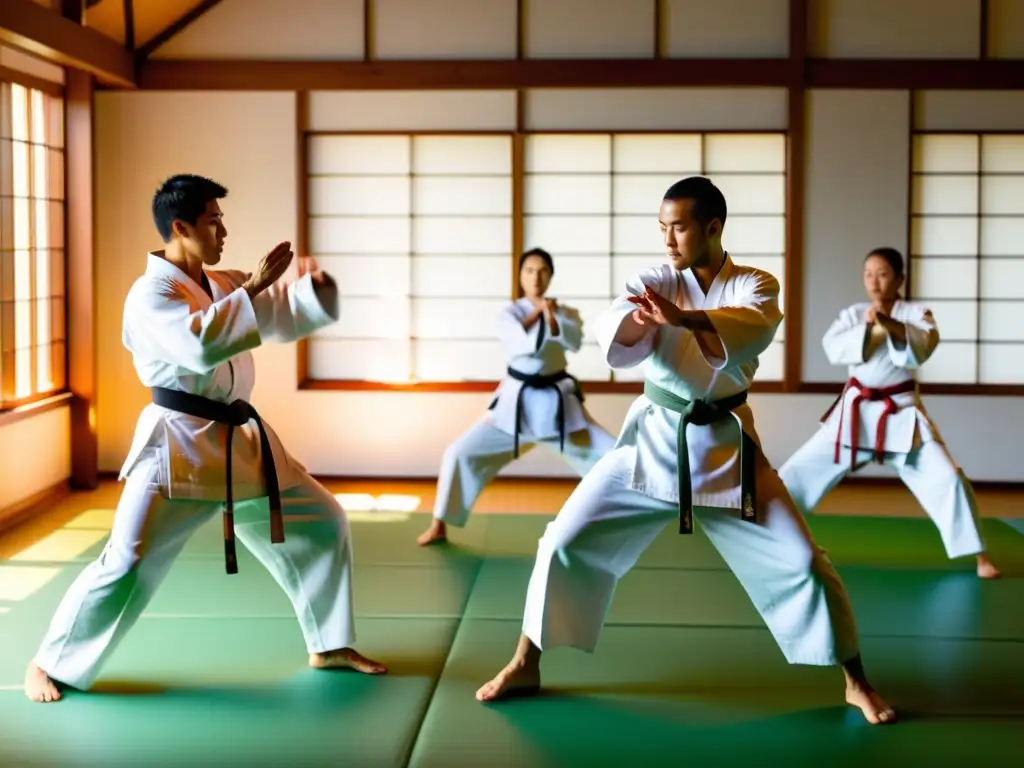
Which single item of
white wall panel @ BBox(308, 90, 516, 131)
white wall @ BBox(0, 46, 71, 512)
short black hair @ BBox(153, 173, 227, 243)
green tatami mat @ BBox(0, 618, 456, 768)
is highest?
white wall panel @ BBox(308, 90, 516, 131)

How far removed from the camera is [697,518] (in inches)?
128

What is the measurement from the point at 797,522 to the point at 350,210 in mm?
4656

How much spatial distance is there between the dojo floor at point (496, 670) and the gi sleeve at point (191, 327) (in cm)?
94

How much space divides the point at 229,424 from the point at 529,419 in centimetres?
211

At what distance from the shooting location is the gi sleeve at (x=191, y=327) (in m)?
3.06

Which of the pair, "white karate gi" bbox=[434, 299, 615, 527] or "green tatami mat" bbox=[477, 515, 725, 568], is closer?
"green tatami mat" bbox=[477, 515, 725, 568]

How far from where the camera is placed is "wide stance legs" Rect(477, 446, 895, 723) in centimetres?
317

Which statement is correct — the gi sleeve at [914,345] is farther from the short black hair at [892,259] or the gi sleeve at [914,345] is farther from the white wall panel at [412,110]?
the white wall panel at [412,110]

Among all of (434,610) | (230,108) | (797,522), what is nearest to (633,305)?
(797,522)

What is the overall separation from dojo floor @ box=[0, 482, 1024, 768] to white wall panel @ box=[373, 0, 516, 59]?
315 cm

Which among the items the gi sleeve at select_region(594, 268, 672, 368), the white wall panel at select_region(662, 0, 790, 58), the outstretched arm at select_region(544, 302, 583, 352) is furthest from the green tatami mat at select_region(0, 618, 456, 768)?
the white wall panel at select_region(662, 0, 790, 58)

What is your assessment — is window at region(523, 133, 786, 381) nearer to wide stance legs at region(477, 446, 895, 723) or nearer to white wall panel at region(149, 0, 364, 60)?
white wall panel at region(149, 0, 364, 60)

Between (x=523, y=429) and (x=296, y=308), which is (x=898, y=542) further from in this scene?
(x=296, y=308)

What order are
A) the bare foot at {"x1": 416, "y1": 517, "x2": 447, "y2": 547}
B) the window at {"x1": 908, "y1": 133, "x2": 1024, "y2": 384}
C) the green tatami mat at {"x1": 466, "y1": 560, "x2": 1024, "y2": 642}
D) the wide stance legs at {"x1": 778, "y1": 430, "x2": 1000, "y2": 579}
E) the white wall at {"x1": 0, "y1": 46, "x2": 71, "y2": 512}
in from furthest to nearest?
1. the window at {"x1": 908, "y1": 133, "x2": 1024, "y2": 384}
2. the white wall at {"x1": 0, "y1": 46, "x2": 71, "y2": 512}
3. the bare foot at {"x1": 416, "y1": 517, "x2": 447, "y2": 547}
4. the wide stance legs at {"x1": 778, "y1": 430, "x2": 1000, "y2": 579}
5. the green tatami mat at {"x1": 466, "y1": 560, "x2": 1024, "y2": 642}
